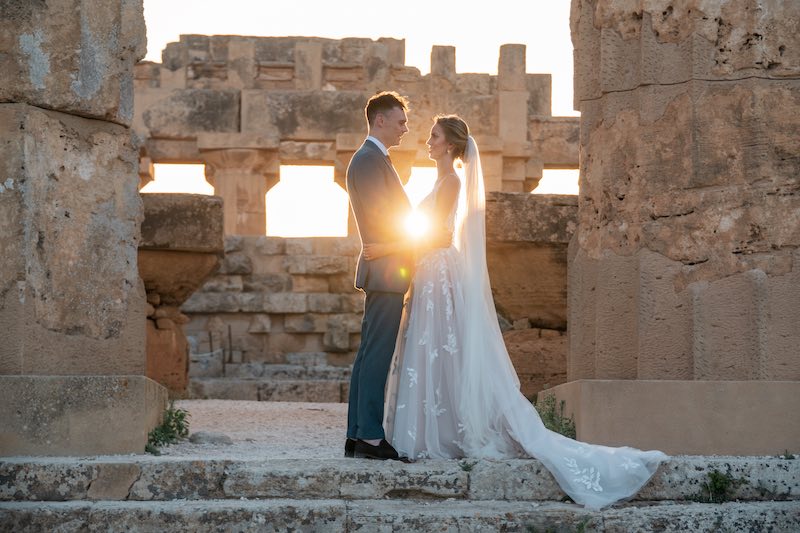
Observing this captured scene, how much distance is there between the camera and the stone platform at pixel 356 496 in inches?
190

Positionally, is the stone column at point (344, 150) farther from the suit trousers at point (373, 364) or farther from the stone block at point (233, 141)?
the suit trousers at point (373, 364)

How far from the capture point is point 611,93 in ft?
20.2

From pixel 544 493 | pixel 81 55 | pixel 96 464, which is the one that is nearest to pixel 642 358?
pixel 544 493

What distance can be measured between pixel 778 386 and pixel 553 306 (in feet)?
12.8

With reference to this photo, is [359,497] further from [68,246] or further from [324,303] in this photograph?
[324,303]

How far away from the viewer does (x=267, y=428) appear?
7.97m

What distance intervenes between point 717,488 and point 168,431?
2.91 metres

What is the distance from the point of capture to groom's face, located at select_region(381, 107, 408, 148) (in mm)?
5922

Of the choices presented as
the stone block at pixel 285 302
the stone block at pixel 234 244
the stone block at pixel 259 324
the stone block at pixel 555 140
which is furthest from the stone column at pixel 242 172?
the stone block at pixel 285 302

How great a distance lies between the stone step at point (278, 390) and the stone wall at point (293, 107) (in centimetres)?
803

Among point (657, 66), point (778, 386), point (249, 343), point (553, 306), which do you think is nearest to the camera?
point (778, 386)

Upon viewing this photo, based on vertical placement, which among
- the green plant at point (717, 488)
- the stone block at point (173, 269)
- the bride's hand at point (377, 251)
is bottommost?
the green plant at point (717, 488)

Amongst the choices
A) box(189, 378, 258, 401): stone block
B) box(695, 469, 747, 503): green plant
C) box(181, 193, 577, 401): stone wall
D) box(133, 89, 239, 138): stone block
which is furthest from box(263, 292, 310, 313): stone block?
box(695, 469, 747, 503): green plant

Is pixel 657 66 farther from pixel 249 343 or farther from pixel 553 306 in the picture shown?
pixel 249 343
